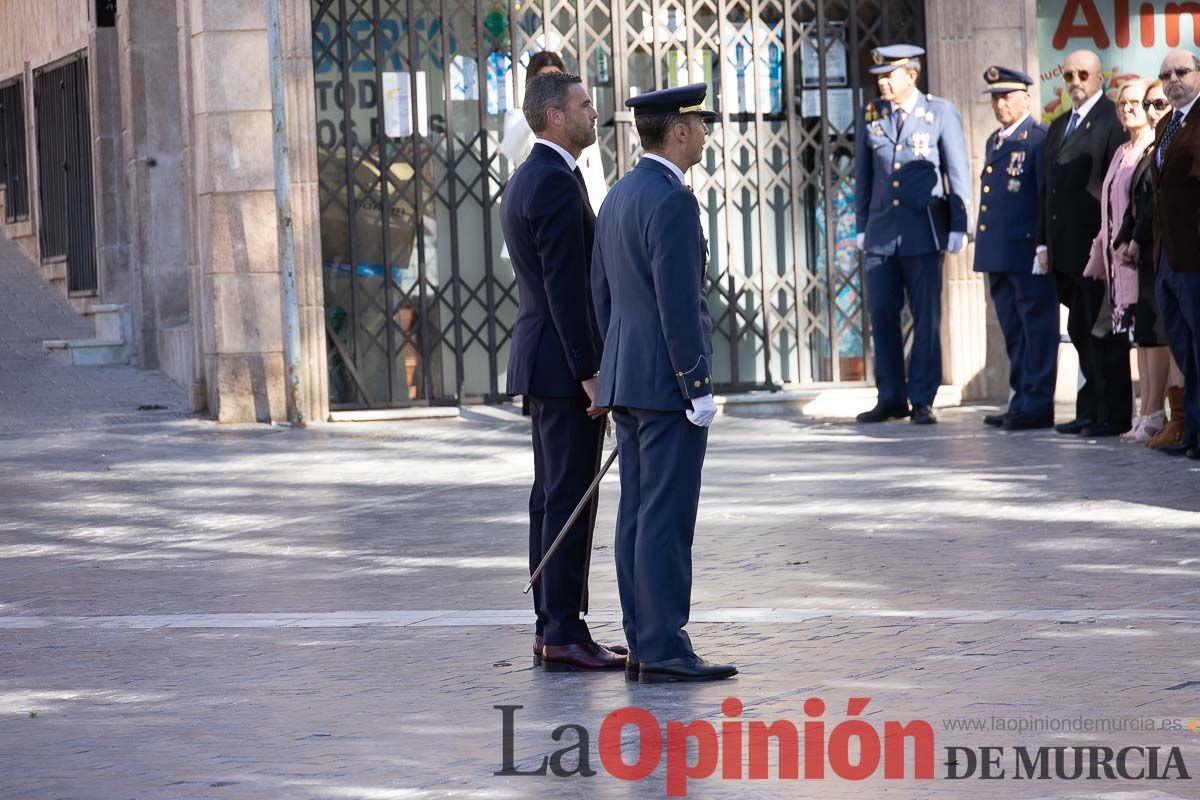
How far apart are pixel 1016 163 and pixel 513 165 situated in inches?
146

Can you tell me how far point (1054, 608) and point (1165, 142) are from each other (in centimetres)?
452

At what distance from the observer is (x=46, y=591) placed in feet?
25.3

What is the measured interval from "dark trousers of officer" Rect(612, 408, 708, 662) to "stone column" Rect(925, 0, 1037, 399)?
855cm

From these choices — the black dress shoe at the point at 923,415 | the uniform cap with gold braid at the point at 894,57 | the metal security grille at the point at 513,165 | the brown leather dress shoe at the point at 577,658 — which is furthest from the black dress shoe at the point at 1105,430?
the brown leather dress shoe at the point at 577,658

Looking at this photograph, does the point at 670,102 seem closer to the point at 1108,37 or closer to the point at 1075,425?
the point at 1075,425

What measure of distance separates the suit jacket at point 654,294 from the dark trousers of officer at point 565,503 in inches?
9.7

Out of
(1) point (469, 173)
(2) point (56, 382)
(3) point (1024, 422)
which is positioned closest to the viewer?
(3) point (1024, 422)

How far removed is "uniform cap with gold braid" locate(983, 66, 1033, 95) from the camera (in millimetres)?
12414

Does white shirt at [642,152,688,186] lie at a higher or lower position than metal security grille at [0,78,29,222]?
lower

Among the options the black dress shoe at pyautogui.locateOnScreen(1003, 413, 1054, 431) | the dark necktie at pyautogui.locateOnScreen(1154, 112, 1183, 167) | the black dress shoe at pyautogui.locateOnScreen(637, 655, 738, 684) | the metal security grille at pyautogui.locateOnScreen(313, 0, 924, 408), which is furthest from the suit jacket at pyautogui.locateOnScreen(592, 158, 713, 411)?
the metal security grille at pyautogui.locateOnScreen(313, 0, 924, 408)

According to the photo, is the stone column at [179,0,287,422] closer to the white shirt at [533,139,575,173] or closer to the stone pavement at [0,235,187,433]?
the stone pavement at [0,235,187,433]

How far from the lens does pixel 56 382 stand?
15523 millimetres

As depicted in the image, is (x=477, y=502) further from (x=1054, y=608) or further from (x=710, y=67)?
(x=710, y=67)

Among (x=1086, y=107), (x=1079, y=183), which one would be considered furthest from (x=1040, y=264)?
(x=1086, y=107)
